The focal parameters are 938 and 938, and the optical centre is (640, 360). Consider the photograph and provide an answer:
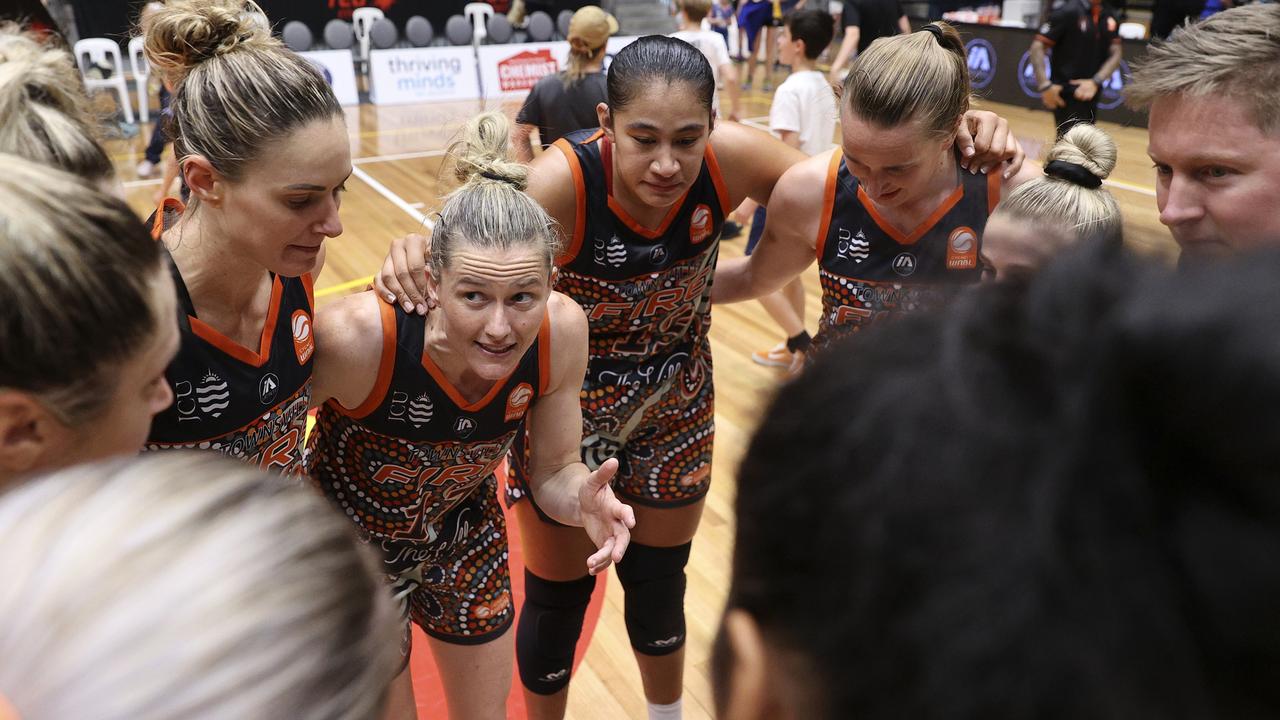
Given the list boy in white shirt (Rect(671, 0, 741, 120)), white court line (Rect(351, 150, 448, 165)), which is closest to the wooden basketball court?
white court line (Rect(351, 150, 448, 165))

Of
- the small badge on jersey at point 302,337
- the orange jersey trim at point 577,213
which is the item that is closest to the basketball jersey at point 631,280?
the orange jersey trim at point 577,213

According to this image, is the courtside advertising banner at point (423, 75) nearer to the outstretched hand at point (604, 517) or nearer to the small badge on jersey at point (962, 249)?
the small badge on jersey at point (962, 249)

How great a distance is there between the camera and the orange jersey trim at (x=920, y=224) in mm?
2289

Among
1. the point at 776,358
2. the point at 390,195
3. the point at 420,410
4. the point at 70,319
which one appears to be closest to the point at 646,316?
the point at 420,410

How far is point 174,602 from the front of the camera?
0.61 meters

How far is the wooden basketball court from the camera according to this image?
2844 mm

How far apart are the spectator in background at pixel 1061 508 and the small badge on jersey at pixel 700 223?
6.40 feet

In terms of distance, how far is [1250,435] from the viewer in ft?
1.57

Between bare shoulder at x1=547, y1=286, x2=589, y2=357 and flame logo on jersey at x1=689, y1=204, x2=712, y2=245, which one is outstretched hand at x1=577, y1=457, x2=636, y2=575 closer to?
bare shoulder at x1=547, y1=286, x2=589, y2=357

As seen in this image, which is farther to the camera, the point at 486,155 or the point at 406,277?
the point at 486,155

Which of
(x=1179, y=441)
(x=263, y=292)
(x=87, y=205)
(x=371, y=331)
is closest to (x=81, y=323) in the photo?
(x=87, y=205)

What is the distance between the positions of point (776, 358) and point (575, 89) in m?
1.79

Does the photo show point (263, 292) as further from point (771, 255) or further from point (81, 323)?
point (771, 255)

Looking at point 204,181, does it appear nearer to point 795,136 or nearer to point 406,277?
point 406,277
